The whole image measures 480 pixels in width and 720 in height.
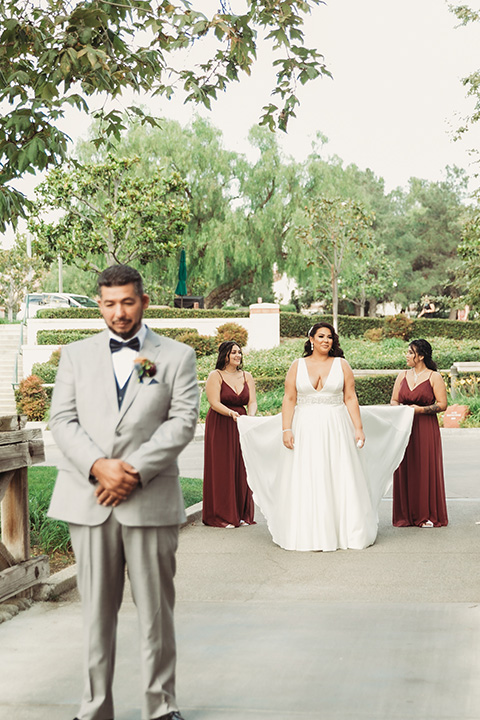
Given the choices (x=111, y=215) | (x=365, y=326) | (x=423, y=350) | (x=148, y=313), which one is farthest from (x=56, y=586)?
(x=365, y=326)

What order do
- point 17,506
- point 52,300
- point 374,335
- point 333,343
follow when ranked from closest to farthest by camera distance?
1. point 17,506
2. point 333,343
3. point 374,335
4. point 52,300

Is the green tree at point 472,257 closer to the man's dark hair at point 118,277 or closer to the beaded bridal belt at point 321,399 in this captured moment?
the beaded bridal belt at point 321,399

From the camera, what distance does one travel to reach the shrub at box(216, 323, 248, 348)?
3488 cm

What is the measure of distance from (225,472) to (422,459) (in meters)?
2.08

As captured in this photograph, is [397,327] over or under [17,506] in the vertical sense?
over

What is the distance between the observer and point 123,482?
3758mm

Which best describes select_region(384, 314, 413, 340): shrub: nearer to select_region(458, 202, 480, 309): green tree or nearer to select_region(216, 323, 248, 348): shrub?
select_region(216, 323, 248, 348): shrub

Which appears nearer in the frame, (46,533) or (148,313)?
(46,533)

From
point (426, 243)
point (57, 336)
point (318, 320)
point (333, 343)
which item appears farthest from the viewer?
point (426, 243)

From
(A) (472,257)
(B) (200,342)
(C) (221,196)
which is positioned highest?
(C) (221,196)

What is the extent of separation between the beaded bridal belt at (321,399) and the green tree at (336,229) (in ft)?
101

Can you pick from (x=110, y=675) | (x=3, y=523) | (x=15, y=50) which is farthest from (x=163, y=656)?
(x=15, y=50)

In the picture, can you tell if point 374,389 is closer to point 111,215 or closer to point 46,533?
point 111,215

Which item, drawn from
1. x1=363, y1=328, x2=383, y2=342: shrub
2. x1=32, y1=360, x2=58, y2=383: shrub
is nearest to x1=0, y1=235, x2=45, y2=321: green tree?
x1=363, y1=328, x2=383, y2=342: shrub
